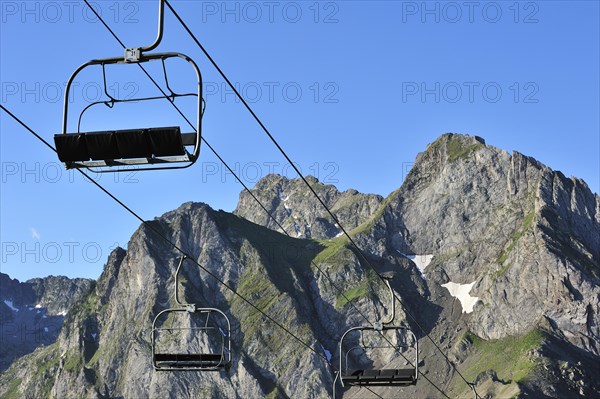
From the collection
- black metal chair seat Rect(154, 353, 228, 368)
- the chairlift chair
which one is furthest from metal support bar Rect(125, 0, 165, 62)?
black metal chair seat Rect(154, 353, 228, 368)

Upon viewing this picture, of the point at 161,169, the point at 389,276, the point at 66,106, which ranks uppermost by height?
the point at 389,276

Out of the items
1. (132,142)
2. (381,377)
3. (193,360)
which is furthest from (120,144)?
(381,377)

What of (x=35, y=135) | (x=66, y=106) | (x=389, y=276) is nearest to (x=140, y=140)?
(x=66, y=106)

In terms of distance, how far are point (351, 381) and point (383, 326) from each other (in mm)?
4334

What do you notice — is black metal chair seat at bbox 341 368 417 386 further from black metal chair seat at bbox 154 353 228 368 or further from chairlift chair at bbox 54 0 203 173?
chairlift chair at bbox 54 0 203 173

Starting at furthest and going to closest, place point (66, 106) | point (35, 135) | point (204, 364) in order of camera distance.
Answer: point (204, 364), point (35, 135), point (66, 106)

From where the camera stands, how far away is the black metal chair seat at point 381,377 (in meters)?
53.6

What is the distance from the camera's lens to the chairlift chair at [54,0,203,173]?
75.2 feet

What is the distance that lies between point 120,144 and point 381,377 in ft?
113

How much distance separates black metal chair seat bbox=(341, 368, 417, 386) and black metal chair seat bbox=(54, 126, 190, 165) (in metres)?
32.3

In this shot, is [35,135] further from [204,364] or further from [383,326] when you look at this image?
[383,326]

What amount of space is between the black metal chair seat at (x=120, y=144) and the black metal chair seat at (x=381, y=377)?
106 feet

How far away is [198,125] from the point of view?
22078 mm

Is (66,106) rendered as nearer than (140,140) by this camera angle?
No
